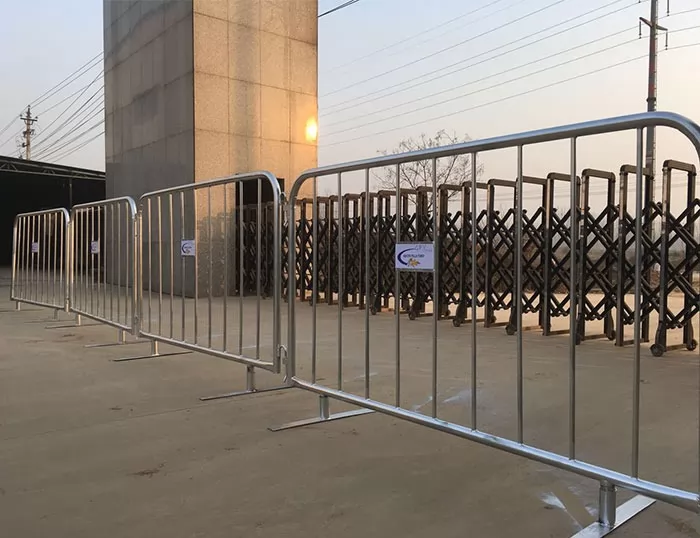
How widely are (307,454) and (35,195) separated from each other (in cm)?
3054

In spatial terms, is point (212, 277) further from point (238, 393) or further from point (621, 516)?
point (621, 516)

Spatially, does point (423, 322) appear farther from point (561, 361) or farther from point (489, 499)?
point (489, 499)

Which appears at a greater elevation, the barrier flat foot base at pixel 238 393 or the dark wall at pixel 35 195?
the dark wall at pixel 35 195

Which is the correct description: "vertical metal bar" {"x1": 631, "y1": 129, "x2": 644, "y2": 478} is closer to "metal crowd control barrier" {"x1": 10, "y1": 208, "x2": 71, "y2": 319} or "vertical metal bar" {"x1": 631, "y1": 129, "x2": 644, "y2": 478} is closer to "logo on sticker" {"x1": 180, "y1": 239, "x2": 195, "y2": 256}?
"logo on sticker" {"x1": 180, "y1": 239, "x2": 195, "y2": 256}

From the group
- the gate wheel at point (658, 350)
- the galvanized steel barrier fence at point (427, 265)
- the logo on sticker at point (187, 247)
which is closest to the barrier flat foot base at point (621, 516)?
the galvanized steel barrier fence at point (427, 265)

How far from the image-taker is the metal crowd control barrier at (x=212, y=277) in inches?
160

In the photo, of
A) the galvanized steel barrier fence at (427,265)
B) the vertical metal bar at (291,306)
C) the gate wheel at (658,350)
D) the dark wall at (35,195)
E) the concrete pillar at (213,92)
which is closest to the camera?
the galvanized steel barrier fence at (427,265)

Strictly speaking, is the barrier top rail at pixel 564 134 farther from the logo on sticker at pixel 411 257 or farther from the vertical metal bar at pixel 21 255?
the vertical metal bar at pixel 21 255

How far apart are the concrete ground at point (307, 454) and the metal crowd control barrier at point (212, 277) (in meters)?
0.39

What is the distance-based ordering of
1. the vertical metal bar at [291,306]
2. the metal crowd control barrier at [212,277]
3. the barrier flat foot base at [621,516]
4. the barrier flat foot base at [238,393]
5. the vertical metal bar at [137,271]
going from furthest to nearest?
1. the vertical metal bar at [137,271]
2. the metal crowd control barrier at [212,277]
3. the barrier flat foot base at [238,393]
4. the vertical metal bar at [291,306]
5. the barrier flat foot base at [621,516]

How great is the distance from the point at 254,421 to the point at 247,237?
8.26 metres

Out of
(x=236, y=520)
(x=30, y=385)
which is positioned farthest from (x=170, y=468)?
(x=30, y=385)

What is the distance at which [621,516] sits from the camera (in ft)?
7.41

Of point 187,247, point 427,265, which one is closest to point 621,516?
point 427,265
